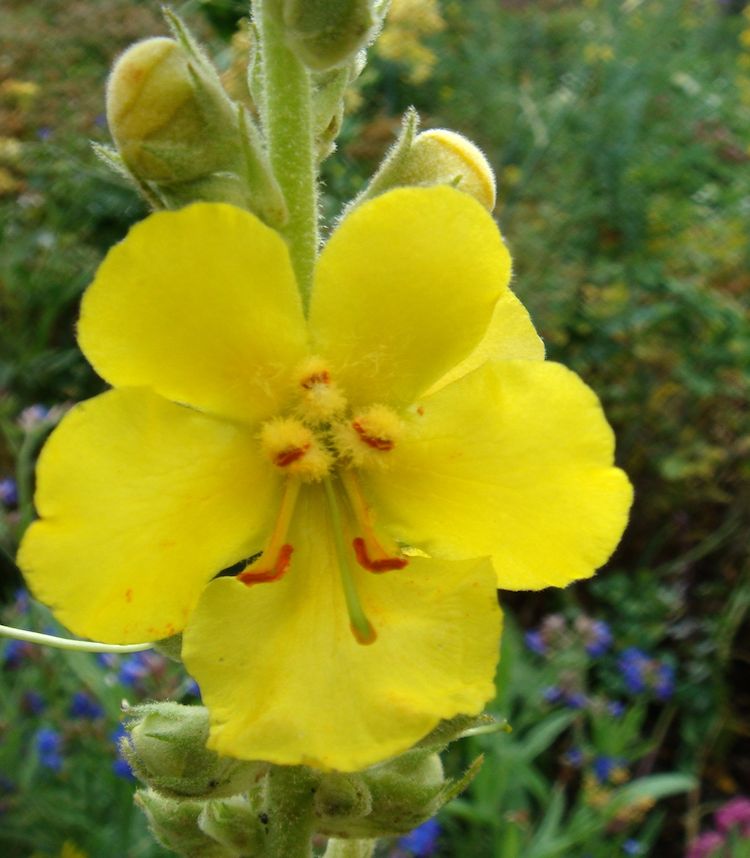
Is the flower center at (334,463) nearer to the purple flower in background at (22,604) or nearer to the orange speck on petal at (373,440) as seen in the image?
the orange speck on petal at (373,440)

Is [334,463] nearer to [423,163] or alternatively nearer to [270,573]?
[270,573]

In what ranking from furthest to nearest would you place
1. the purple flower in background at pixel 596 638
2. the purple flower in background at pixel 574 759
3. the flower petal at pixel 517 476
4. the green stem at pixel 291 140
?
1. the purple flower in background at pixel 596 638
2. the purple flower in background at pixel 574 759
3. the green stem at pixel 291 140
4. the flower petal at pixel 517 476

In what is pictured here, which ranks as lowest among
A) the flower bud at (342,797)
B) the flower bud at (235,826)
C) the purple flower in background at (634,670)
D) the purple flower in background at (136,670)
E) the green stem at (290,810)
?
the purple flower in background at (634,670)

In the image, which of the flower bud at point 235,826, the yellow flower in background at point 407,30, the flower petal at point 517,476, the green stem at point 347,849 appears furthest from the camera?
the yellow flower in background at point 407,30

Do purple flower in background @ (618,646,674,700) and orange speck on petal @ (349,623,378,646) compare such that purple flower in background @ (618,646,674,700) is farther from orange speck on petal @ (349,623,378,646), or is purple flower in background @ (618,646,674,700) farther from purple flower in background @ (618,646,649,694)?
orange speck on petal @ (349,623,378,646)

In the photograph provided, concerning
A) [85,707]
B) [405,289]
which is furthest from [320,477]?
[85,707]

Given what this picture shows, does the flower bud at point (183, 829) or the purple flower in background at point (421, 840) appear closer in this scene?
the flower bud at point (183, 829)

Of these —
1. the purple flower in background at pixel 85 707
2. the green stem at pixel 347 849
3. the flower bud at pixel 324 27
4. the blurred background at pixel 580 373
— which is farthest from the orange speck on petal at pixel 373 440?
the purple flower in background at pixel 85 707

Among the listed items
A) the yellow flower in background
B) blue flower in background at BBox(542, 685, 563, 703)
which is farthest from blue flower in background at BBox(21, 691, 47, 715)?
the yellow flower in background
